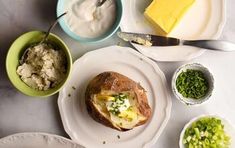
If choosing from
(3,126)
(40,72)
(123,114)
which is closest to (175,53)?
(123,114)

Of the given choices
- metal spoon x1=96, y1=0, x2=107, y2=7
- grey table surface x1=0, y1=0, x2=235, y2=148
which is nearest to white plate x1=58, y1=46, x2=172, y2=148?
grey table surface x1=0, y1=0, x2=235, y2=148

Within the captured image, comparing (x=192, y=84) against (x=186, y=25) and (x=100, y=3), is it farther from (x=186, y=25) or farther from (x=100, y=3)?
(x=100, y=3)

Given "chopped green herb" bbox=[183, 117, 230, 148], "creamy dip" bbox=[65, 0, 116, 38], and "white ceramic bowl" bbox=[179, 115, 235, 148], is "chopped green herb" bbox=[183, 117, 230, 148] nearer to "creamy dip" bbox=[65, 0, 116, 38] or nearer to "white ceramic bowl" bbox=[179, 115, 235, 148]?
"white ceramic bowl" bbox=[179, 115, 235, 148]

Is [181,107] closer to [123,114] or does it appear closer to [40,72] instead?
[123,114]

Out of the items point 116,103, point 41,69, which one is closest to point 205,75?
point 116,103

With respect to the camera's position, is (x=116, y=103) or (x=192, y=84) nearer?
(x=116, y=103)

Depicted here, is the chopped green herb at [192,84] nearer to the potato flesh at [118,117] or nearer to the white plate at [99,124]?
the white plate at [99,124]
